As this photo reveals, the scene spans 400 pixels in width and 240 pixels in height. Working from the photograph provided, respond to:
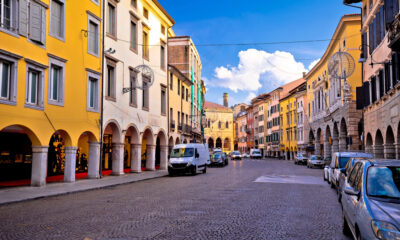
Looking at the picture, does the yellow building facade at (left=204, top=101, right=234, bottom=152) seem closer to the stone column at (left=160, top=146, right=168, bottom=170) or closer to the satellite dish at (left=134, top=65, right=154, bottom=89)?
the stone column at (left=160, top=146, right=168, bottom=170)

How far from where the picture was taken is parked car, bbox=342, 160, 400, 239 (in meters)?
4.73

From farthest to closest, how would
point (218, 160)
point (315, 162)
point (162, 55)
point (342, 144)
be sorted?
1. point (218, 160)
2. point (342, 144)
3. point (315, 162)
4. point (162, 55)

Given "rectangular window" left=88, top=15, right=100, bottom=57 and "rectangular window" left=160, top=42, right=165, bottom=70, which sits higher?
"rectangular window" left=160, top=42, right=165, bottom=70

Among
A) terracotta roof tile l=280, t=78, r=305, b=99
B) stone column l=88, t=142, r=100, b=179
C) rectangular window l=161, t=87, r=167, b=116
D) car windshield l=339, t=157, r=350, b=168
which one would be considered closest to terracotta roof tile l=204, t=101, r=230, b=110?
terracotta roof tile l=280, t=78, r=305, b=99

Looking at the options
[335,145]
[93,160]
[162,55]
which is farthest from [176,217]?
[335,145]

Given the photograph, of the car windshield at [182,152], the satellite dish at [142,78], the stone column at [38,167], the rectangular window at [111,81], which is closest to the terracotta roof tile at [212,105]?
the satellite dish at [142,78]

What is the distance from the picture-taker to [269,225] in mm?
8617

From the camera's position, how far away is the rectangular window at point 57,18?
750 inches

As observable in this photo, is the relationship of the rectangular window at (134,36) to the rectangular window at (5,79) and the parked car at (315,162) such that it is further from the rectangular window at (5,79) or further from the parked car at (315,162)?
the parked car at (315,162)

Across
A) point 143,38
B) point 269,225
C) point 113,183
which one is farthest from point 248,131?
point 269,225

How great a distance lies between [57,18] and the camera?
64.0 ft

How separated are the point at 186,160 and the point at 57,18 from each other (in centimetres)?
1252

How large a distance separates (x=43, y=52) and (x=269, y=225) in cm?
1401

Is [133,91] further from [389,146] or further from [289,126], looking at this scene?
A: [289,126]
